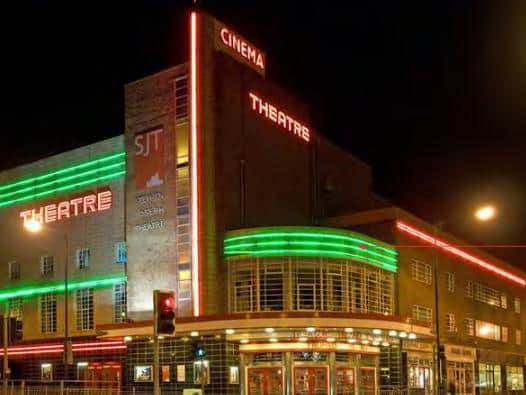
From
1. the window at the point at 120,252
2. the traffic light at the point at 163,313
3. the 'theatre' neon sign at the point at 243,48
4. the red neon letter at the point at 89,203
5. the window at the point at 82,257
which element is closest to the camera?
the traffic light at the point at 163,313

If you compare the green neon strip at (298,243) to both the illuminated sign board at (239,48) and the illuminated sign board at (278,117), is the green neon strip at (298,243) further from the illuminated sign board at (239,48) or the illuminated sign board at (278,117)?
the illuminated sign board at (239,48)

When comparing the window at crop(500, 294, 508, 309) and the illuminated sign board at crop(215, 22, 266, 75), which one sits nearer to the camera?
the illuminated sign board at crop(215, 22, 266, 75)

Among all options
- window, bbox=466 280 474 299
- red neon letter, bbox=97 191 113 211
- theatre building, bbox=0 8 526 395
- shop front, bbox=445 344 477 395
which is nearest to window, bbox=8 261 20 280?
theatre building, bbox=0 8 526 395

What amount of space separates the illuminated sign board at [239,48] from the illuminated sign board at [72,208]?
11728 millimetres

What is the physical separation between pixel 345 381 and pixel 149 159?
16.9 m

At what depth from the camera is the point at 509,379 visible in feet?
225

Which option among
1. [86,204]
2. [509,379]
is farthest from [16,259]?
[509,379]

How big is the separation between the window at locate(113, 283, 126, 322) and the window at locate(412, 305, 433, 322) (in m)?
17.9

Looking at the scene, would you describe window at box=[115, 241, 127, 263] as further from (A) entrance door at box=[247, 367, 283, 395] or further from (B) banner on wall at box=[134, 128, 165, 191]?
(A) entrance door at box=[247, 367, 283, 395]

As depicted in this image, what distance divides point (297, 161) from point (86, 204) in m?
14.0

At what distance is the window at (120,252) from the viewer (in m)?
50.5

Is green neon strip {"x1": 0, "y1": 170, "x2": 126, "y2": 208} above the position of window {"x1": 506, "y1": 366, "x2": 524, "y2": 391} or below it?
above

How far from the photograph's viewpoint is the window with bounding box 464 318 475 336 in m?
60.6

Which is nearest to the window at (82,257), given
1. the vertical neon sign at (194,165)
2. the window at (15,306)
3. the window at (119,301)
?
the window at (119,301)
